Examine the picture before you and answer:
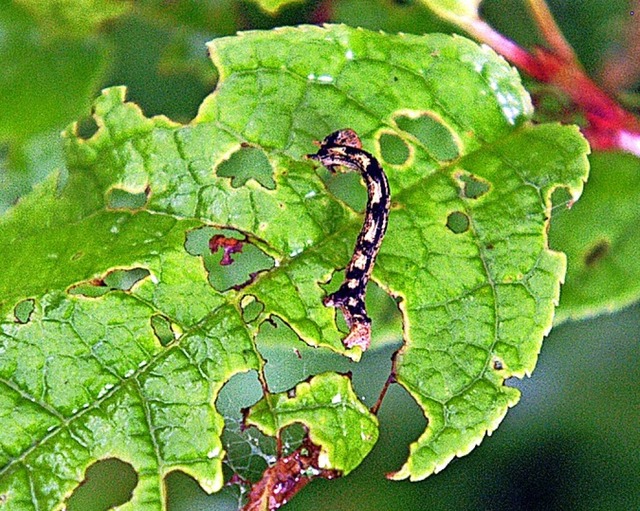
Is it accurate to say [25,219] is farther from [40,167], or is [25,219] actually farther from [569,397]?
[569,397]

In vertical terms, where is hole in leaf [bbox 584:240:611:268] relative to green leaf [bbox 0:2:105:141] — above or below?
below

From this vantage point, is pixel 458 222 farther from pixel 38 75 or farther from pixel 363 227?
pixel 38 75

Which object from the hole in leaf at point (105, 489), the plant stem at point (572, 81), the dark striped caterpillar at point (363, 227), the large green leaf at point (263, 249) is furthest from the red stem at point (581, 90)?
the hole in leaf at point (105, 489)

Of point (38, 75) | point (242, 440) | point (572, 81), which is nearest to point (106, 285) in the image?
point (242, 440)

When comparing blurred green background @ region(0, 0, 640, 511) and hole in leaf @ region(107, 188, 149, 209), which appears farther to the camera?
blurred green background @ region(0, 0, 640, 511)

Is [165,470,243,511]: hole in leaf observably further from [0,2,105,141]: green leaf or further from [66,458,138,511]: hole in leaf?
[0,2,105,141]: green leaf

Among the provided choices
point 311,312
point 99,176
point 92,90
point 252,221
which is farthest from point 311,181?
point 92,90

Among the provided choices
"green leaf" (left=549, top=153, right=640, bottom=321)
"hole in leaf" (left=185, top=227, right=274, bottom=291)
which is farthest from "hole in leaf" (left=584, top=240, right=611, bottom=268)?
"hole in leaf" (left=185, top=227, right=274, bottom=291)
